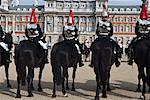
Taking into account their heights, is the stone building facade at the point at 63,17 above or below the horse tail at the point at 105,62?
below

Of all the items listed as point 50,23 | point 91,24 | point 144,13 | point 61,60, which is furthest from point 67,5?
point 61,60

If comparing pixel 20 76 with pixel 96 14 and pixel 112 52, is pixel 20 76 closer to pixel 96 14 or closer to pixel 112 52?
pixel 112 52

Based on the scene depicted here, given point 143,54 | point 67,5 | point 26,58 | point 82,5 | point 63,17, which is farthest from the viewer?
point 67,5

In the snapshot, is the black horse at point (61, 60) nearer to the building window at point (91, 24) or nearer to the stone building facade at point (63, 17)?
the stone building facade at point (63, 17)

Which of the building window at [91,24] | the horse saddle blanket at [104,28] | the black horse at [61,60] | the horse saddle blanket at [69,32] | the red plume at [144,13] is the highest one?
the red plume at [144,13]

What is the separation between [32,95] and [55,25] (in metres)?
90.8

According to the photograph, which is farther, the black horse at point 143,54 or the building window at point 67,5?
the building window at point 67,5

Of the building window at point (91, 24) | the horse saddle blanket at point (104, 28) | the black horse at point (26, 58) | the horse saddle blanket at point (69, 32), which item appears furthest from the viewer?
the building window at point (91, 24)

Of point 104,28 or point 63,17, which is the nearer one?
point 104,28

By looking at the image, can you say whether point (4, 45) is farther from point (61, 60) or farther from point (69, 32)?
point (61, 60)

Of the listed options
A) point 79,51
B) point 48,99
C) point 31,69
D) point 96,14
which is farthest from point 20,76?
point 96,14

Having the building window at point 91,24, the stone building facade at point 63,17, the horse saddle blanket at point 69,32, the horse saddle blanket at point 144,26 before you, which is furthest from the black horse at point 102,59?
the building window at point 91,24

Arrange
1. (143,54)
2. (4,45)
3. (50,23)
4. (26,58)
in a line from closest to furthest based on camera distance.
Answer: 1. (143,54)
2. (26,58)
3. (4,45)
4. (50,23)

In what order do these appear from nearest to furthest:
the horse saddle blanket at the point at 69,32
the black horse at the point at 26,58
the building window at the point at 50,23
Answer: the black horse at the point at 26,58 < the horse saddle blanket at the point at 69,32 < the building window at the point at 50,23
